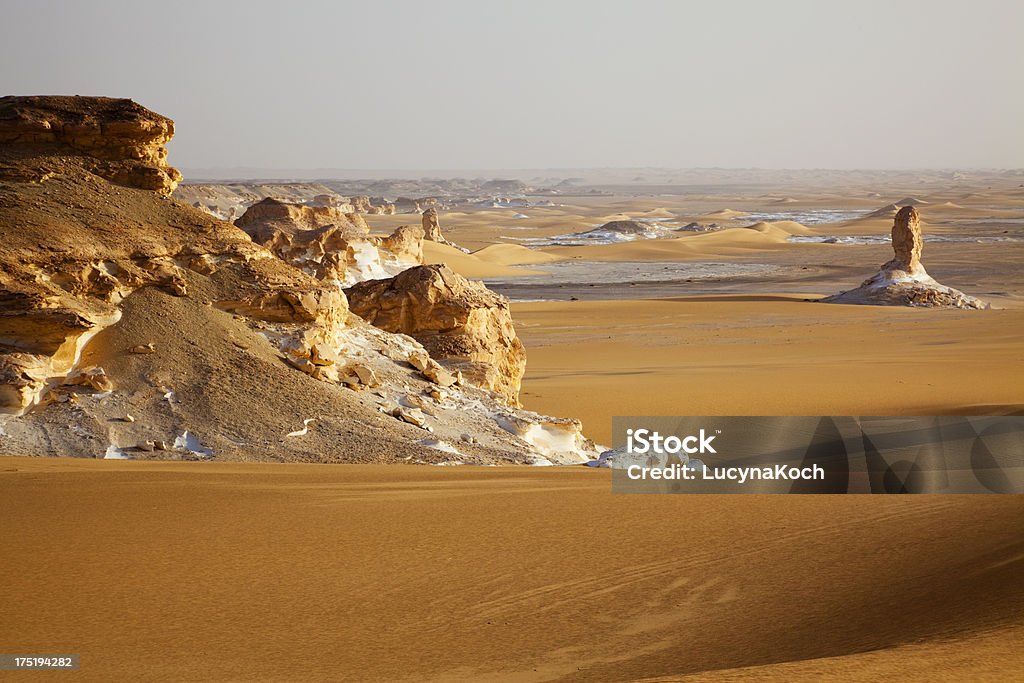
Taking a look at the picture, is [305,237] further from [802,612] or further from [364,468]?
[802,612]

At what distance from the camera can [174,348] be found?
11.0 meters

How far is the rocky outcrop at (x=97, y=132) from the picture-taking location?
40.4 ft

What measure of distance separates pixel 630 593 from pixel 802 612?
1039 millimetres

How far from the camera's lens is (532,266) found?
55.0 meters

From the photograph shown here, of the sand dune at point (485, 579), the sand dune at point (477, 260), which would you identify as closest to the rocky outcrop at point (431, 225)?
the sand dune at point (477, 260)

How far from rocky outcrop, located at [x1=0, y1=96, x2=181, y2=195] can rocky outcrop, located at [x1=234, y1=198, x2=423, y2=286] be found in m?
9.56

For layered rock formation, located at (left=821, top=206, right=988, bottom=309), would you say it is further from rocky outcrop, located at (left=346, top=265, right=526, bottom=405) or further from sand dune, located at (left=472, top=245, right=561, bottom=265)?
sand dune, located at (left=472, top=245, right=561, bottom=265)

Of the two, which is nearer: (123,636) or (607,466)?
(123,636)

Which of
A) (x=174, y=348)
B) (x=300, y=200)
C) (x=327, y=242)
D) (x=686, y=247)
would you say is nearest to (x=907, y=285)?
(x=327, y=242)

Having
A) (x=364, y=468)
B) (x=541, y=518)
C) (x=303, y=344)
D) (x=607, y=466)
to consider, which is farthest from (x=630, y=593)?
(x=303, y=344)

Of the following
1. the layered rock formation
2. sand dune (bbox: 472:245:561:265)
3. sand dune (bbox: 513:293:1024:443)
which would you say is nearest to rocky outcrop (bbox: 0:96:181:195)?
sand dune (bbox: 513:293:1024:443)

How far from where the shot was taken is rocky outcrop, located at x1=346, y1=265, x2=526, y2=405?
14289 mm

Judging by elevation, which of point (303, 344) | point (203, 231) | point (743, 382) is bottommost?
point (743, 382)

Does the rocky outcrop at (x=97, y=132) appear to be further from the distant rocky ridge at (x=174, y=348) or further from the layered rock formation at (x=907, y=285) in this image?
the layered rock formation at (x=907, y=285)
